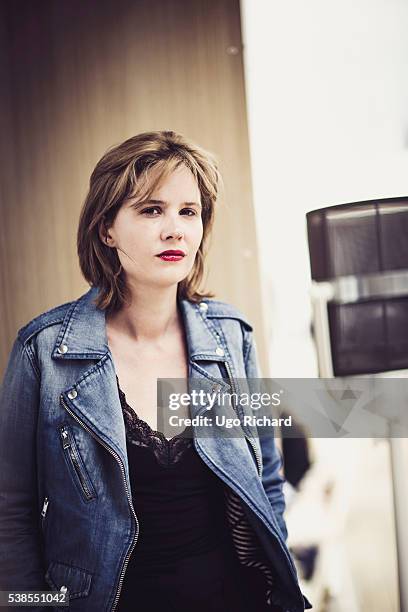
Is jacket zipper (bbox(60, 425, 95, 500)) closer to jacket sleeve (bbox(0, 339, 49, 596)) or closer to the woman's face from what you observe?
jacket sleeve (bbox(0, 339, 49, 596))

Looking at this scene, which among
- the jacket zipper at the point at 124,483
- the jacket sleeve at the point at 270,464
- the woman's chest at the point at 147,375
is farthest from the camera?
the jacket sleeve at the point at 270,464

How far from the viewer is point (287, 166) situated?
55.4 inches

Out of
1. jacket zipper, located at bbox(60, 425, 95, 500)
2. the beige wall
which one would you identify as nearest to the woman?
jacket zipper, located at bbox(60, 425, 95, 500)

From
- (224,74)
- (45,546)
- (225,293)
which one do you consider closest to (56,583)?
(45,546)

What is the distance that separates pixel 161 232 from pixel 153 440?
0.45m

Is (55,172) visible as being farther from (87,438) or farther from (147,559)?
(147,559)

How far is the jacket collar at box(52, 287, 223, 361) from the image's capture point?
1123mm

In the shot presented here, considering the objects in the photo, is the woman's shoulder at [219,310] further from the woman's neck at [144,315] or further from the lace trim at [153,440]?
the lace trim at [153,440]

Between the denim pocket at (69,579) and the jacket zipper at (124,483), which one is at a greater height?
the jacket zipper at (124,483)

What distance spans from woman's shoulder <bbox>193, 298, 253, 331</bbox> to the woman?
5cm

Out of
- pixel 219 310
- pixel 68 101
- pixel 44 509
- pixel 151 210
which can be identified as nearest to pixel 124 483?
pixel 44 509

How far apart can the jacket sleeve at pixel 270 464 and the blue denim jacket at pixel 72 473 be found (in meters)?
0.11

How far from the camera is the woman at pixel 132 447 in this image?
1.08m

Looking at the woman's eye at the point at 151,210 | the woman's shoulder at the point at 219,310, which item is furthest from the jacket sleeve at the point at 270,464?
the woman's eye at the point at 151,210
